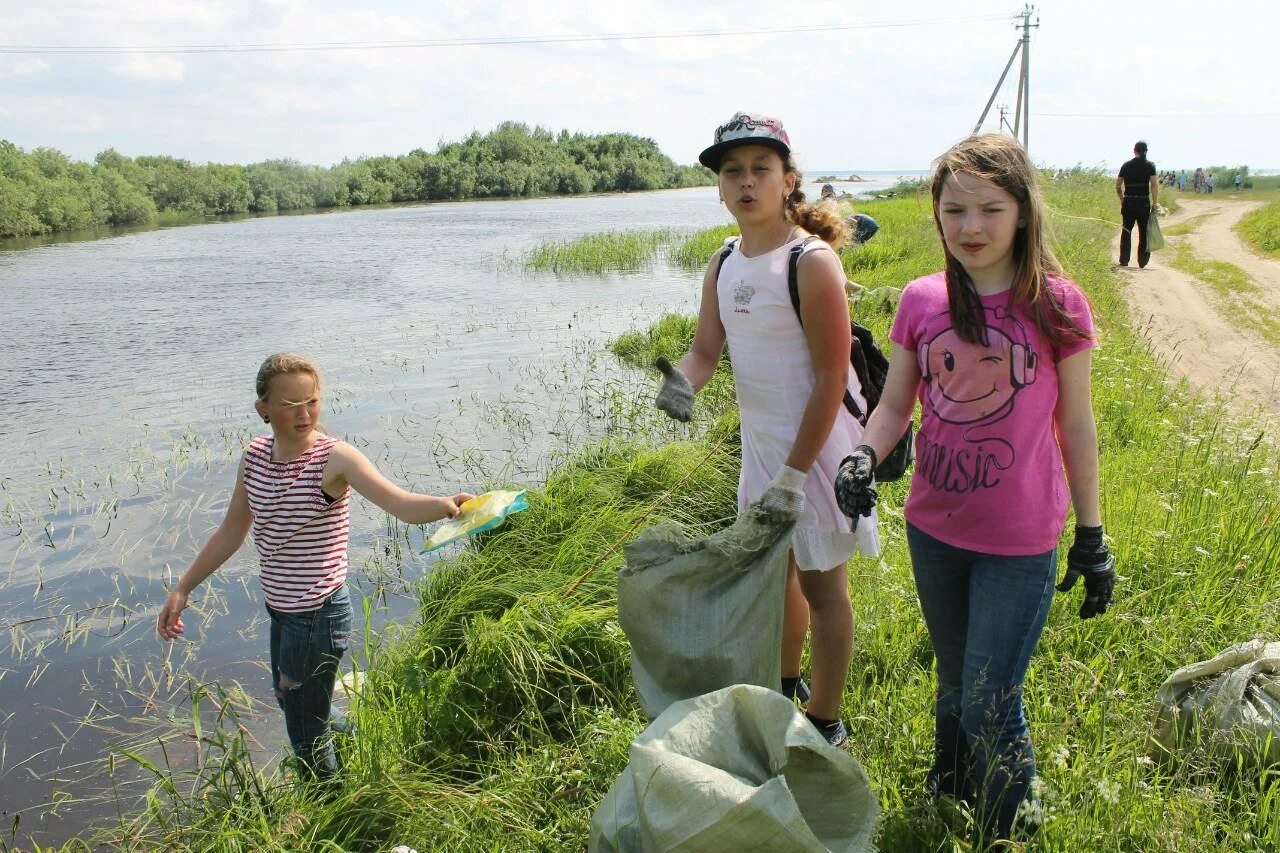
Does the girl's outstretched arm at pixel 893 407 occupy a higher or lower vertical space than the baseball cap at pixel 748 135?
lower

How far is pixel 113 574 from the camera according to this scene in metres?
5.57

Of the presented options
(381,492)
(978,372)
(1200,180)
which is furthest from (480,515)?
(1200,180)

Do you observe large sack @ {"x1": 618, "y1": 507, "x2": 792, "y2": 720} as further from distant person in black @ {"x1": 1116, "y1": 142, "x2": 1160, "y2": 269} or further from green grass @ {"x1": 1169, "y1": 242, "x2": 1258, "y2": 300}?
distant person in black @ {"x1": 1116, "y1": 142, "x2": 1160, "y2": 269}

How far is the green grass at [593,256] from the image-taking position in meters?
21.2

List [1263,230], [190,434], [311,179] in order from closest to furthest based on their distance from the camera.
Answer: [190,434] < [1263,230] < [311,179]

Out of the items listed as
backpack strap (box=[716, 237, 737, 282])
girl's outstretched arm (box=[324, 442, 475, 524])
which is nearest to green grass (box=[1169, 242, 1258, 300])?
backpack strap (box=[716, 237, 737, 282])

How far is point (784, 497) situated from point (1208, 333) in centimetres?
822

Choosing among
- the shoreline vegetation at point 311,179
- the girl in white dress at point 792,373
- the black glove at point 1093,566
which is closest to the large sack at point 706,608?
the girl in white dress at point 792,373

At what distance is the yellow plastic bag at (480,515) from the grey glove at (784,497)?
2.22 feet

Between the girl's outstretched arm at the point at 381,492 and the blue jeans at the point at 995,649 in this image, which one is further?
the girl's outstretched arm at the point at 381,492

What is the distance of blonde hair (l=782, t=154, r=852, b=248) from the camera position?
2443mm

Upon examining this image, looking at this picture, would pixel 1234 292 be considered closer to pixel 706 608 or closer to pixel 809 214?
pixel 809 214

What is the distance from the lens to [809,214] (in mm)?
2443

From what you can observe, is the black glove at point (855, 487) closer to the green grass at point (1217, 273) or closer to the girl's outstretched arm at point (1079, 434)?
the girl's outstretched arm at point (1079, 434)
